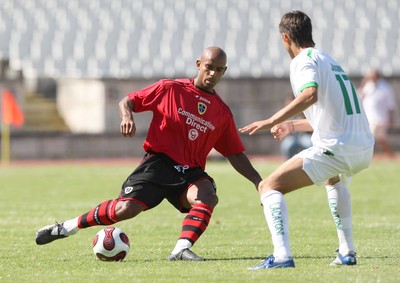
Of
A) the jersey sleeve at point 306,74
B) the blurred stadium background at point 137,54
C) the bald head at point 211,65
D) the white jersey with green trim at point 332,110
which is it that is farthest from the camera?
the blurred stadium background at point 137,54

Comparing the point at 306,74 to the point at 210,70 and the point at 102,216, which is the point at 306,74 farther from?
the point at 102,216

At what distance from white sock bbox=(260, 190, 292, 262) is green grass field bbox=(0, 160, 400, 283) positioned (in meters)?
0.16

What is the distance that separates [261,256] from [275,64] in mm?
25142

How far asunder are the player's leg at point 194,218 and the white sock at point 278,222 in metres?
1.06

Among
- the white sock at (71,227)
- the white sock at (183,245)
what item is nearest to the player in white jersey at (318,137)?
the white sock at (183,245)

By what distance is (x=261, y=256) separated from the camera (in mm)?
8961

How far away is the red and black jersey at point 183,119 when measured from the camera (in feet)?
29.3

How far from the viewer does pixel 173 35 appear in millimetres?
34469

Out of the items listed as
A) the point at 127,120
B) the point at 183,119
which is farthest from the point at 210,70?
the point at 127,120

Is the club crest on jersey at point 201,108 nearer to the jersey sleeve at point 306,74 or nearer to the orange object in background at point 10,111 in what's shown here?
the jersey sleeve at point 306,74

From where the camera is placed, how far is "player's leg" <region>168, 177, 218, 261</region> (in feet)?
28.0

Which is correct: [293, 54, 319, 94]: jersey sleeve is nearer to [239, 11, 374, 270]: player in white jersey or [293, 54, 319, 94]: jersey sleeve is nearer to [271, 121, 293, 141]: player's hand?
[239, 11, 374, 270]: player in white jersey

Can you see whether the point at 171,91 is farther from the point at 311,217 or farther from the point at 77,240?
the point at 311,217

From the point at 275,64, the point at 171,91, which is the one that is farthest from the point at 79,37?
the point at 171,91
